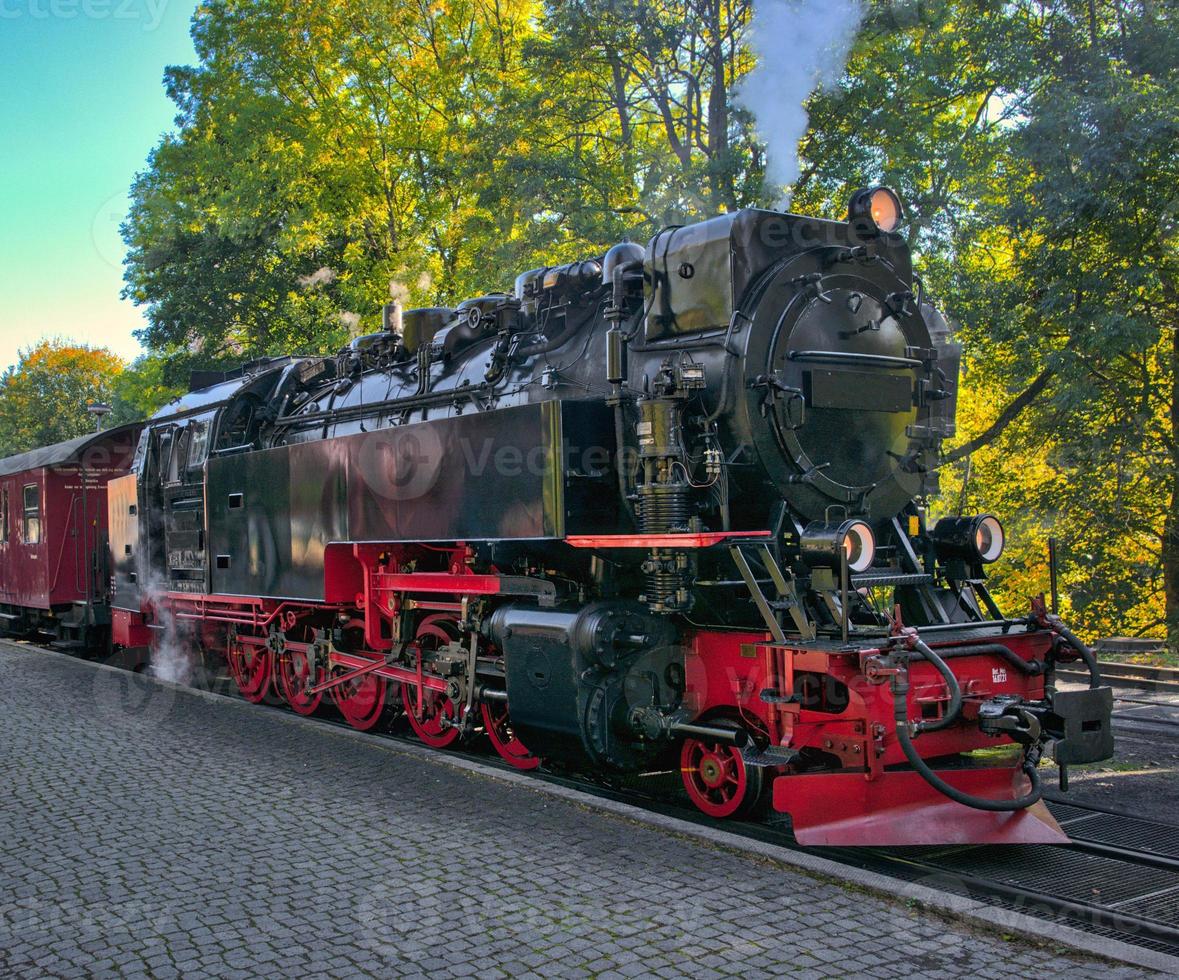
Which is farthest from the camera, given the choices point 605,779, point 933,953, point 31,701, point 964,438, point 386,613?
point 964,438

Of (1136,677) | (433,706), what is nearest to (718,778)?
(433,706)

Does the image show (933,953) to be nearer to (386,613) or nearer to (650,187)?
(386,613)

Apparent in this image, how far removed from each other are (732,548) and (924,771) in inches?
55.7

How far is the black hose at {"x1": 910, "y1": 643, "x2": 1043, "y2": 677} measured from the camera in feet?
18.1

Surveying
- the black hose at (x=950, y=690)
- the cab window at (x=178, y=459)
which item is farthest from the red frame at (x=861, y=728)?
the cab window at (x=178, y=459)

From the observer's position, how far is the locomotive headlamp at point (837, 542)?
5461 mm

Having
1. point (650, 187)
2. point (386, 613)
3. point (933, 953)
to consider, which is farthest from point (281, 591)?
point (650, 187)

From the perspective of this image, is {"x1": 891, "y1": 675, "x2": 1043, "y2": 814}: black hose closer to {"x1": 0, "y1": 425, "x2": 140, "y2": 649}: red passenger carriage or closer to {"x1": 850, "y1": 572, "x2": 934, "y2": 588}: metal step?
{"x1": 850, "y1": 572, "x2": 934, "y2": 588}: metal step

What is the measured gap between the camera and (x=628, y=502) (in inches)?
241

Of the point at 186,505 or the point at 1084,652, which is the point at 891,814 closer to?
the point at 1084,652

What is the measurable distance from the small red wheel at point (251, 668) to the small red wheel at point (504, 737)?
3.55 meters

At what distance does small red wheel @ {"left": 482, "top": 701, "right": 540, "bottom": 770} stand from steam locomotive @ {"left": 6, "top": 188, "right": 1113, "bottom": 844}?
34 mm

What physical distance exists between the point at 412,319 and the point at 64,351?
45.2 m

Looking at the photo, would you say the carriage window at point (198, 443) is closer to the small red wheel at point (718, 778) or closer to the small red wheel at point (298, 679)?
the small red wheel at point (298, 679)
